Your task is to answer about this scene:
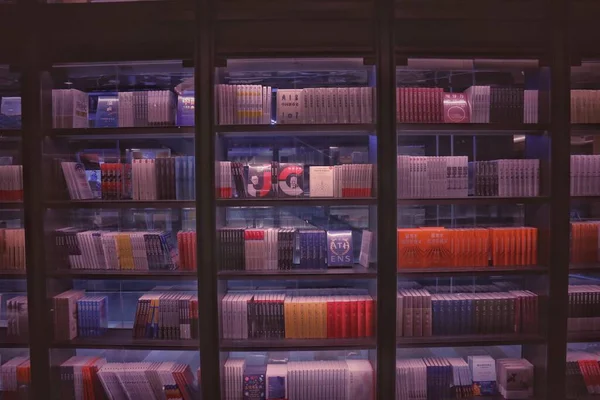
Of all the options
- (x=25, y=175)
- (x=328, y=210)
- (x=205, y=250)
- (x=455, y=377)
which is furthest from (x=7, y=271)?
(x=455, y=377)

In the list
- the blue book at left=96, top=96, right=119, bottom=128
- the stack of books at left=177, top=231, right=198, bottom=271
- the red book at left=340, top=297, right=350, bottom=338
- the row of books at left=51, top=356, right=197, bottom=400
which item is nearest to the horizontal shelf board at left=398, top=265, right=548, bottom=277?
the red book at left=340, top=297, right=350, bottom=338

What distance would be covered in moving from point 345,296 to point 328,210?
0.64m

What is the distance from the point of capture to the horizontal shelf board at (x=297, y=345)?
2734 millimetres

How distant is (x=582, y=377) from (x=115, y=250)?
3400 millimetres

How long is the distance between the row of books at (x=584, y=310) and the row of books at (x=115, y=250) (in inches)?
109

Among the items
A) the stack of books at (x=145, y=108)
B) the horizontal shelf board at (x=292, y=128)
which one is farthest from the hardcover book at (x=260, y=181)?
the stack of books at (x=145, y=108)

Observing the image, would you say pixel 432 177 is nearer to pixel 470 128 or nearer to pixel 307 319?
pixel 470 128

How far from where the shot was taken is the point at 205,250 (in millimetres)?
2646

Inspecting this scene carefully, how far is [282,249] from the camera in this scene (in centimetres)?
282

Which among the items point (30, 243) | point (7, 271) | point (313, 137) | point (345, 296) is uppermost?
point (313, 137)

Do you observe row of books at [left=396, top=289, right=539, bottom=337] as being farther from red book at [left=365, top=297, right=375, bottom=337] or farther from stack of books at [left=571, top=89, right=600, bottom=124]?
stack of books at [left=571, top=89, right=600, bottom=124]

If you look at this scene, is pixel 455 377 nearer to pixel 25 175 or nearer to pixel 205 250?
pixel 205 250

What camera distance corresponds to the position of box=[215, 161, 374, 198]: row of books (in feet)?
9.19

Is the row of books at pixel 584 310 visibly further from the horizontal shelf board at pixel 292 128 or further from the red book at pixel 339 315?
the horizontal shelf board at pixel 292 128
